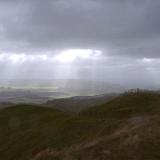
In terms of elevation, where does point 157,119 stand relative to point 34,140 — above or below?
above

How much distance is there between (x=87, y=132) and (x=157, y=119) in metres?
9.29

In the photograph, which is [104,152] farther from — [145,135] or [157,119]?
[157,119]

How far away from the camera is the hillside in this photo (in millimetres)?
24781

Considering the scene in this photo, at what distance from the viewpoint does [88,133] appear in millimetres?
39188

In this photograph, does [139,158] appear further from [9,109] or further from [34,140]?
[9,109]

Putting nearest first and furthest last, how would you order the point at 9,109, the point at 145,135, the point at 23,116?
the point at 145,135, the point at 23,116, the point at 9,109

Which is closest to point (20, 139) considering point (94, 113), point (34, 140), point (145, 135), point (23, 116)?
point (34, 140)

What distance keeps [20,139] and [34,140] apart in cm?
416

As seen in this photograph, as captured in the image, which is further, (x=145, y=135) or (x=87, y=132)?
(x=87, y=132)

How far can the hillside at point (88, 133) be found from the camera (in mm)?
24781

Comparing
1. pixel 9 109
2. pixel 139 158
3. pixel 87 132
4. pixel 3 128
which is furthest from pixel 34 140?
pixel 9 109

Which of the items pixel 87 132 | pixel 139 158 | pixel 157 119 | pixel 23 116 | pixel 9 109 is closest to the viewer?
pixel 139 158

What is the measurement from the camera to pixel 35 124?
56719 mm

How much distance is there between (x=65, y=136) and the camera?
134ft
